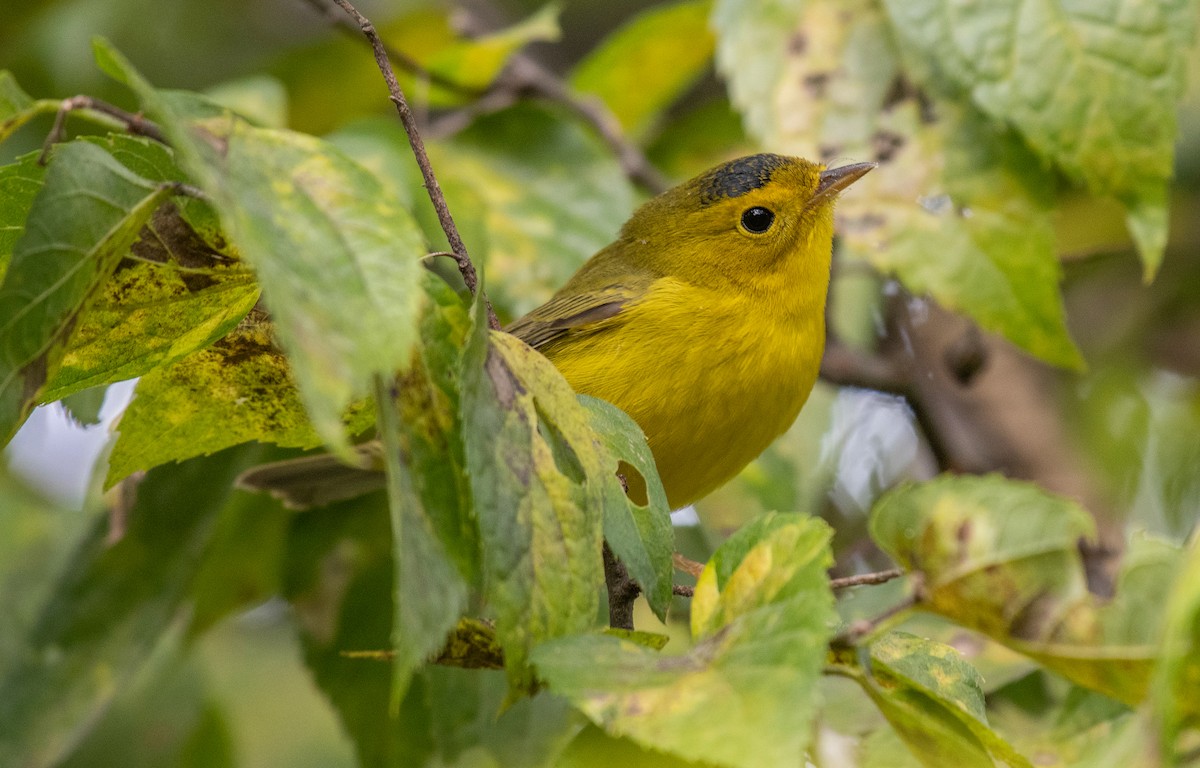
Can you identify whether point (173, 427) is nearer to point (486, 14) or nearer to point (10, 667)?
point (10, 667)

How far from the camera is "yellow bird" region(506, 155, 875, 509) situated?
11.3ft

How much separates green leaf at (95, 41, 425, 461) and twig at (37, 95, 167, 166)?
0.08 meters

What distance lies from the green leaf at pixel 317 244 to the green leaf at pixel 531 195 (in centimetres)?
210

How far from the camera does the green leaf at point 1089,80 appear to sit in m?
2.91

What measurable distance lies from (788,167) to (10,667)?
271 cm

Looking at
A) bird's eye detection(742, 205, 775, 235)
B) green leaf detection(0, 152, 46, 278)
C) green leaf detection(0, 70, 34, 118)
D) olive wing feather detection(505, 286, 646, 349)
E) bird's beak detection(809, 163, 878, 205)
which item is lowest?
olive wing feather detection(505, 286, 646, 349)

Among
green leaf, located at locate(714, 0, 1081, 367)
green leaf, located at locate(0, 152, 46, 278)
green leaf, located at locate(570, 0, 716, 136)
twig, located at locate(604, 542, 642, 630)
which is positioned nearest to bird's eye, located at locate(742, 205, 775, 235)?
green leaf, located at locate(714, 0, 1081, 367)

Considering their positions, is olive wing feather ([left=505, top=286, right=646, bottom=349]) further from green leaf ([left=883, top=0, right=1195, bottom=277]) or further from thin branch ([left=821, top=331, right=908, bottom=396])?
green leaf ([left=883, top=0, right=1195, bottom=277])

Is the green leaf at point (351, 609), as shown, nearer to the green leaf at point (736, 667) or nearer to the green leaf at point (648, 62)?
the green leaf at point (736, 667)

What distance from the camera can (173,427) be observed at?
6.89ft

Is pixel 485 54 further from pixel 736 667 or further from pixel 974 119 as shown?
pixel 736 667

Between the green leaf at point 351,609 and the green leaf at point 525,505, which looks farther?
the green leaf at point 351,609

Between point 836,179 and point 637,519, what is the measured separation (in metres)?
2.17

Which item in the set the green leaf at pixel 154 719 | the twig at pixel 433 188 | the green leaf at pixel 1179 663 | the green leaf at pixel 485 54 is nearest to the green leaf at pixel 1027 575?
the green leaf at pixel 1179 663
